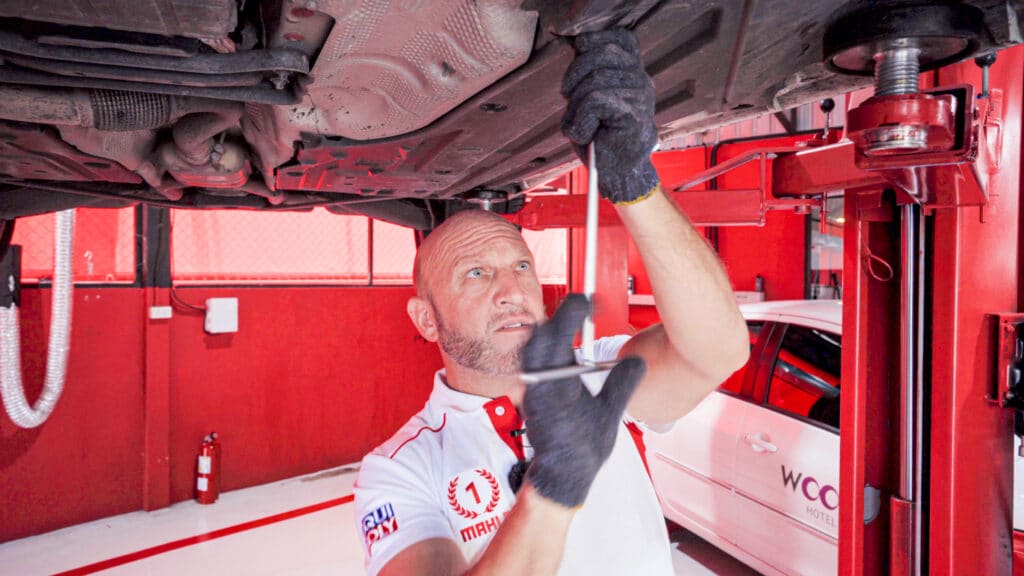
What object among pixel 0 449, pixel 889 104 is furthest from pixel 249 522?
pixel 889 104

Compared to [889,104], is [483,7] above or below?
above

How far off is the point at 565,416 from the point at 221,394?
411 cm

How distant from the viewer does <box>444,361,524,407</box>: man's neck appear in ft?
5.16

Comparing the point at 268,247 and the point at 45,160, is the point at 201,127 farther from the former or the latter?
the point at 268,247

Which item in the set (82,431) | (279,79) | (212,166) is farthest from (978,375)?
(82,431)

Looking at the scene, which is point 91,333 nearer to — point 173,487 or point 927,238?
point 173,487

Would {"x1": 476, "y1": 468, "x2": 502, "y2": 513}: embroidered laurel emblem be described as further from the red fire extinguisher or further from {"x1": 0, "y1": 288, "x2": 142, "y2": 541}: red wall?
{"x1": 0, "y1": 288, "x2": 142, "y2": 541}: red wall

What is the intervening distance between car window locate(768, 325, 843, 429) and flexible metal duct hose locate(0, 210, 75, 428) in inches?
153

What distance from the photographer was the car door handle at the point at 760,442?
2611 millimetres

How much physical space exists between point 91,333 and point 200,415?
2.91 ft

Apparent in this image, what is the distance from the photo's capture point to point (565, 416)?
0.92m

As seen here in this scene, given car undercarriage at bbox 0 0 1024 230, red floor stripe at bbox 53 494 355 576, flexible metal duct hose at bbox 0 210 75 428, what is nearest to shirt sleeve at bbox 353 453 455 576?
car undercarriage at bbox 0 0 1024 230

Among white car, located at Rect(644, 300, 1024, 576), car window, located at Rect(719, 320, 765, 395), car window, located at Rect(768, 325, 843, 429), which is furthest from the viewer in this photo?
car window, located at Rect(719, 320, 765, 395)

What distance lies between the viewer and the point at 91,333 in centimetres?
384
